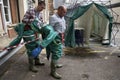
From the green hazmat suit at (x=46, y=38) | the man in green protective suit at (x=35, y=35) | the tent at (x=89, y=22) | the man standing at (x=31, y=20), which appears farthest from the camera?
the tent at (x=89, y=22)

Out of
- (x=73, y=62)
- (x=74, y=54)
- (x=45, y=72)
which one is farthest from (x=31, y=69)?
(x=74, y=54)

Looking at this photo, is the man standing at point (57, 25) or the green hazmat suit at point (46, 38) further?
the man standing at point (57, 25)

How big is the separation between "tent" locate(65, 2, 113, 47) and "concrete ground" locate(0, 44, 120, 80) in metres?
0.63

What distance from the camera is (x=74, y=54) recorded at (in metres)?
4.99

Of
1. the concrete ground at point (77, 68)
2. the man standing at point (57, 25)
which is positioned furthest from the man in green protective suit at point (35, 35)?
the concrete ground at point (77, 68)

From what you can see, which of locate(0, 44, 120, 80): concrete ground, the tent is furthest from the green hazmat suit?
the tent

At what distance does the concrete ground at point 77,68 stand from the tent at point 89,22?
627mm

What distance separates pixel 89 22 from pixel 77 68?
2.10 m

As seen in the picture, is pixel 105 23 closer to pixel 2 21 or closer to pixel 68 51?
pixel 68 51

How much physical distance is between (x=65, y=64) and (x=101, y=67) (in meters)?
0.97

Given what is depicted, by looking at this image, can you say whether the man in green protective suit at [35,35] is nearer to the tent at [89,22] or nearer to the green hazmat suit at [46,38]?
the green hazmat suit at [46,38]

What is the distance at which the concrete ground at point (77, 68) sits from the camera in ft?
11.1

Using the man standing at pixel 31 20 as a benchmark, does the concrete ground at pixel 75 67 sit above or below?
below

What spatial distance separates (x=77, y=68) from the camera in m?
3.87
